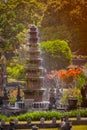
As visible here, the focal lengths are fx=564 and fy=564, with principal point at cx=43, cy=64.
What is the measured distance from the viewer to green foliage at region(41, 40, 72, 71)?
103ft

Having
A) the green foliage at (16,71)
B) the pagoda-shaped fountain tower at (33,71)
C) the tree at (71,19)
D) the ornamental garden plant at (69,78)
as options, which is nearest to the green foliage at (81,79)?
the ornamental garden plant at (69,78)

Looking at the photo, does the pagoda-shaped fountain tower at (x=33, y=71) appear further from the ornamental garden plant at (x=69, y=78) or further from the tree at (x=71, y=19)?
the tree at (x=71, y=19)

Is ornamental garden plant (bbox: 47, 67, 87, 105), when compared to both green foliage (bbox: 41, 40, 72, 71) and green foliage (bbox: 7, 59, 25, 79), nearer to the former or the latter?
green foliage (bbox: 41, 40, 72, 71)

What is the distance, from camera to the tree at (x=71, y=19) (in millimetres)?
30969

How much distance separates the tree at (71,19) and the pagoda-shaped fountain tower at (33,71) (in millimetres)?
6951

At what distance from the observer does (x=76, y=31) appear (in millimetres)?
31875

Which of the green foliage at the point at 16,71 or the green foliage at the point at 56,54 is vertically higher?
the green foliage at the point at 56,54

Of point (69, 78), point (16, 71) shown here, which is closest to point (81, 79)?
point (69, 78)

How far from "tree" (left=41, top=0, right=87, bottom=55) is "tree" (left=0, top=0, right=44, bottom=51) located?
70cm

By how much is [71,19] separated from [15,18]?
125 inches

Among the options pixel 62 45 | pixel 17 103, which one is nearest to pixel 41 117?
pixel 17 103

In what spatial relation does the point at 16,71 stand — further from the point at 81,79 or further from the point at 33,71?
the point at 33,71

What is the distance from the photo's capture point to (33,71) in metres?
24.5

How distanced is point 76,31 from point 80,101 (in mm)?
8213
